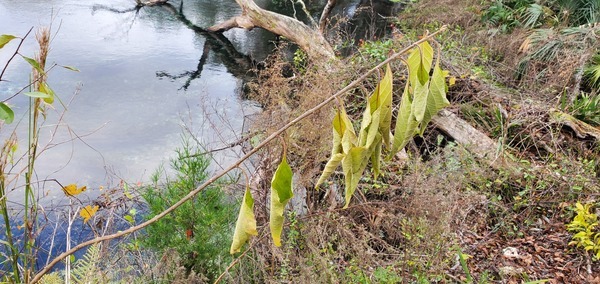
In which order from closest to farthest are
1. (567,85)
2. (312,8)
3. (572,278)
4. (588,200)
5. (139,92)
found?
(572,278) < (588,200) < (567,85) < (139,92) < (312,8)

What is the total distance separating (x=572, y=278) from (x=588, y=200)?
761 mm

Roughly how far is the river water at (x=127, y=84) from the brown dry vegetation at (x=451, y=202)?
3.58 ft

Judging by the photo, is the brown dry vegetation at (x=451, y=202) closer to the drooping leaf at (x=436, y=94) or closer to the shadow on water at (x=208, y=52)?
the drooping leaf at (x=436, y=94)

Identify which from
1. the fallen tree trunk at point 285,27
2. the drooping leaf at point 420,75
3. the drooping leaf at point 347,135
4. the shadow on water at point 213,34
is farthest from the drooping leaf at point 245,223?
the fallen tree trunk at point 285,27

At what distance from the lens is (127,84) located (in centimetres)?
630

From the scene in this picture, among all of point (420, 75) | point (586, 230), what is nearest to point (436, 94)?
point (420, 75)

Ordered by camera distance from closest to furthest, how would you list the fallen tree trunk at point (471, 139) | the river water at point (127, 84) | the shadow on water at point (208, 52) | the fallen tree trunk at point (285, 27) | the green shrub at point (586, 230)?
the green shrub at point (586, 230) → the fallen tree trunk at point (471, 139) → the river water at point (127, 84) → the fallen tree trunk at point (285, 27) → the shadow on water at point (208, 52)

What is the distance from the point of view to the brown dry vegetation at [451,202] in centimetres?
279

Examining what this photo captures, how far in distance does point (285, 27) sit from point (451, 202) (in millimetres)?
4856

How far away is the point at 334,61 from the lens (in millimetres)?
5246

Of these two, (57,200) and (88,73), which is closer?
(57,200)

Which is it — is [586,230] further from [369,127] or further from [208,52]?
[208,52]

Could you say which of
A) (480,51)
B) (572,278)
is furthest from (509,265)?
(480,51)

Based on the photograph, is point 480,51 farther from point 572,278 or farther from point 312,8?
point 312,8
